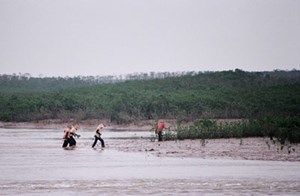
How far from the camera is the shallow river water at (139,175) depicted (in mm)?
21422

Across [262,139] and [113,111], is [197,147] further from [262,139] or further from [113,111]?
[113,111]

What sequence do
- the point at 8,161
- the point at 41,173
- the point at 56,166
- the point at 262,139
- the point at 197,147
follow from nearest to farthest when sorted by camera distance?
the point at 41,173 → the point at 56,166 → the point at 8,161 → the point at 197,147 → the point at 262,139

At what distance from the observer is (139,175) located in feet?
84.0

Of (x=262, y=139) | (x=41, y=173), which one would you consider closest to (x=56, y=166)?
(x=41, y=173)

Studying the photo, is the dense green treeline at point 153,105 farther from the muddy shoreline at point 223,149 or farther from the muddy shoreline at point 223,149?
the muddy shoreline at point 223,149

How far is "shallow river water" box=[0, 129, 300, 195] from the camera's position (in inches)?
843

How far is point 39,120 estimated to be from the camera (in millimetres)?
85750

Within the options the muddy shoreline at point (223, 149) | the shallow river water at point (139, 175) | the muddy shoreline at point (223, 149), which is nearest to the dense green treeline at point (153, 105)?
the muddy shoreline at point (223, 149)

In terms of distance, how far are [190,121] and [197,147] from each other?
38824 mm

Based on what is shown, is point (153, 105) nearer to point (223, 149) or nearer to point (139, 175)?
point (223, 149)

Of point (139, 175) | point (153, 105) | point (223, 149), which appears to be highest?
point (153, 105)

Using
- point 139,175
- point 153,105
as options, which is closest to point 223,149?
A: point 139,175

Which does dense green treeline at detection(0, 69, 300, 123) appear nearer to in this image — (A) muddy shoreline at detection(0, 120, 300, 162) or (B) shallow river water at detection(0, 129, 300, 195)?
(A) muddy shoreline at detection(0, 120, 300, 162)

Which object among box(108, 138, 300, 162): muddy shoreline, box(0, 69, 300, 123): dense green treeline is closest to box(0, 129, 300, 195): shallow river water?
box(108, 138, 300, 162): muddy shoreline
